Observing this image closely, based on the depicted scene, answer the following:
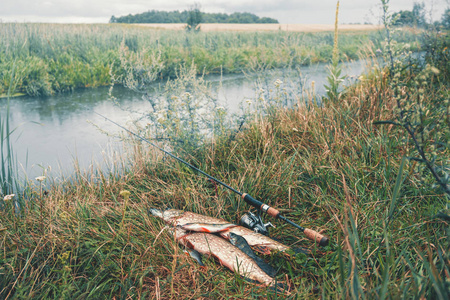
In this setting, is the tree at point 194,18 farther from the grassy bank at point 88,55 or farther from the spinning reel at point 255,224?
the spinning reel at point 255,224

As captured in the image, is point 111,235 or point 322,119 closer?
point 111,235

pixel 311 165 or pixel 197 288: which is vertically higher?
pixel 311 165

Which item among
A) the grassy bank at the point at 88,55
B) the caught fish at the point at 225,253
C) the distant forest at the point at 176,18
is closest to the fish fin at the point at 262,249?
the caught fish at the point at 225,253

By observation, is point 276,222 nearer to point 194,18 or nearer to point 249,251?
point 249,251

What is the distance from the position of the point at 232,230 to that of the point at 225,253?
0.20 m

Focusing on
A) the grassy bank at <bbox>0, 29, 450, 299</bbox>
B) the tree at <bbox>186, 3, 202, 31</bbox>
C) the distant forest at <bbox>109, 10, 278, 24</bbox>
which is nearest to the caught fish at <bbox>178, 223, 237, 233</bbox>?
the grassy bank at <bbox>0, 29, 450, 299</bbox>

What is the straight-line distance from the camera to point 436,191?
8.26 feet

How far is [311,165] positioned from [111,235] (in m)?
1.72

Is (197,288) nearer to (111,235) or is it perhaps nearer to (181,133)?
(111,235)

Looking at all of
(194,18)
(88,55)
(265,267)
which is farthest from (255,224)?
(194,18)

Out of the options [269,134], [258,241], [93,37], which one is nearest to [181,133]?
[269,134]

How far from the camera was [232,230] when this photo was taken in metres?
2.26

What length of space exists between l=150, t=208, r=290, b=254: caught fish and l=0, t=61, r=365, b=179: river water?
4.72 feet

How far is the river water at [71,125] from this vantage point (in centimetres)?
444
